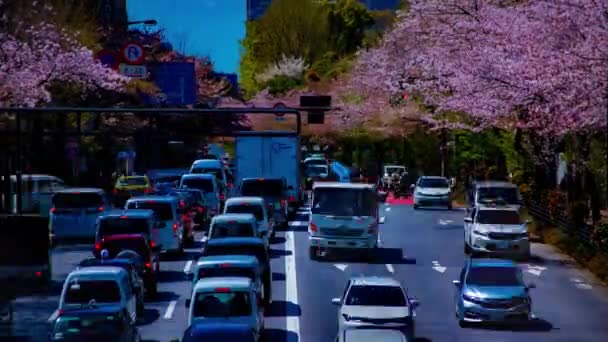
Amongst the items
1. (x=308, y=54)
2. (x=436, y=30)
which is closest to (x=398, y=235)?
(x=436, y=30)

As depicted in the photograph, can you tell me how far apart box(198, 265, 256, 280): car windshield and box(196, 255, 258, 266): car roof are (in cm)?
16

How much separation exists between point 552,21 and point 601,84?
14.5 ft

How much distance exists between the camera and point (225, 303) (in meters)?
22.7

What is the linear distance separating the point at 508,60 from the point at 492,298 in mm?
11592

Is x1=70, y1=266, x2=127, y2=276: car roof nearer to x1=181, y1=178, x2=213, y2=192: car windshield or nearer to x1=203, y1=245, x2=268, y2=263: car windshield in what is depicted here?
x1=203, y1=245, x2=268, y2=263: car windshield

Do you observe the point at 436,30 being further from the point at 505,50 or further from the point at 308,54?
the point at 308,54

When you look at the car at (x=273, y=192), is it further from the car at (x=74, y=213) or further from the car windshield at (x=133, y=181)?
the car windshield at (x=133, y=181)

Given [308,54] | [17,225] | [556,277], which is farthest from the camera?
[308,54]

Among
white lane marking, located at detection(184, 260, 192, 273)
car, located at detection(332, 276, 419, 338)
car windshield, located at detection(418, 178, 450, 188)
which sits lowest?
white lane marking, located at detection(184, 260, 192, 273)

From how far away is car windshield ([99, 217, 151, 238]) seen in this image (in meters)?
33.1

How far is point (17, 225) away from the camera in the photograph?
1117 inches

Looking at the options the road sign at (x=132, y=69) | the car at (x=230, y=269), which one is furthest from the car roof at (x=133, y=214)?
the road sign at (x=132, y=69)

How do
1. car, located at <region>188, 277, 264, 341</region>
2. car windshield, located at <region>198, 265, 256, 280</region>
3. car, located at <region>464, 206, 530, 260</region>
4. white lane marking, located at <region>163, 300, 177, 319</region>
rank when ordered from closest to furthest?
car, located at <region>188, 277, 264, 341</region> < car windshield, located at <region>198, 265, 256, 280</region> < white lane marking, located at <region>163, 300, 177, 319</region> < car, located at <region>464, 206, 530, 260</region>

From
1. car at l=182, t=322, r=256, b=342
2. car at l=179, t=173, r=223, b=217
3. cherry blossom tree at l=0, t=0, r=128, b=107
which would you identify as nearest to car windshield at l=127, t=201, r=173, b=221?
cherry blossom tree at l=0, t=0, r=128, b=107
